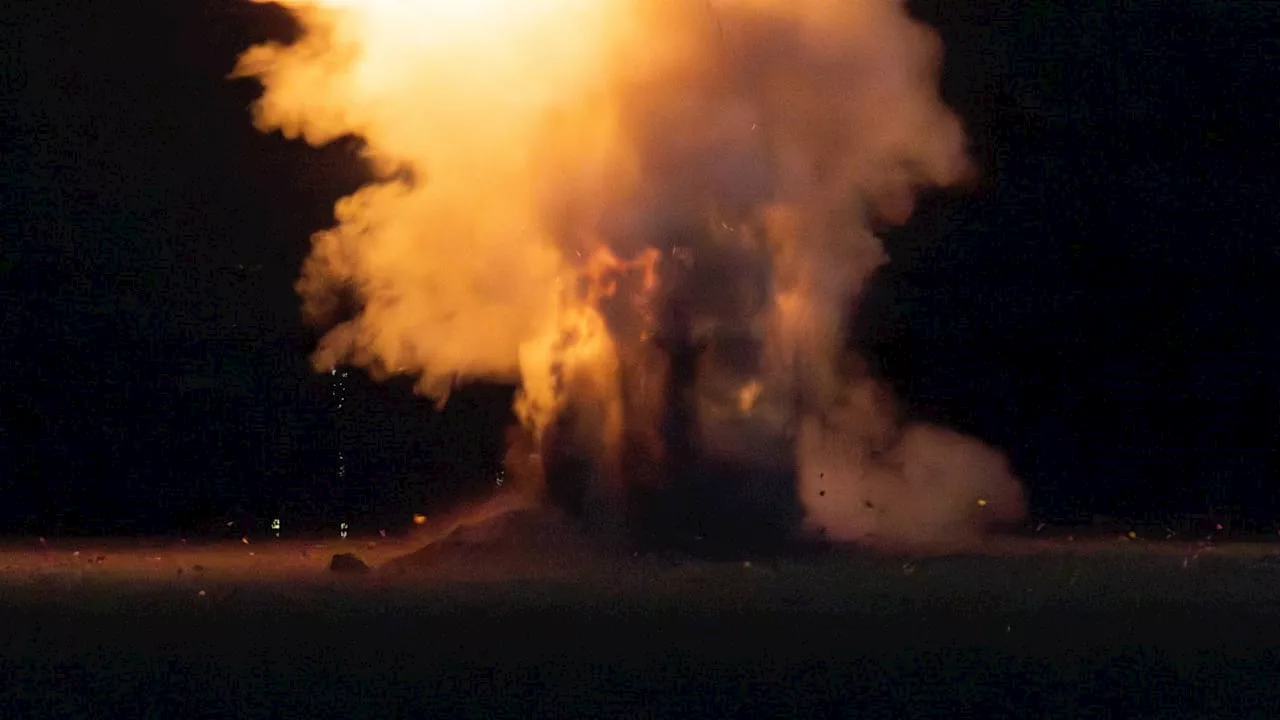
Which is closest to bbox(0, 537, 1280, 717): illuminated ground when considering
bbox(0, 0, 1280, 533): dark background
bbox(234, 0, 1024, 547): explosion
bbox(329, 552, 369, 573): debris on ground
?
bbox(329, 552, 369, 573): debris on ground

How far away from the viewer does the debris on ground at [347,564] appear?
7.29m

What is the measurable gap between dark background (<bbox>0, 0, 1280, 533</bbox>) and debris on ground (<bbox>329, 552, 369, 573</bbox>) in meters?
1.54

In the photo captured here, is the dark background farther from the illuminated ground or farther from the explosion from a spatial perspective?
the illuminated ground

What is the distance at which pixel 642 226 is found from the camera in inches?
307

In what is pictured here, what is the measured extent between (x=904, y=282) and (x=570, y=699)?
526cm

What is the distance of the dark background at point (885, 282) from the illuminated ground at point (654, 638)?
1339 millimetres

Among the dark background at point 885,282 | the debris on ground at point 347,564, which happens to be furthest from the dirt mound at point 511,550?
the dark background at point 885,282

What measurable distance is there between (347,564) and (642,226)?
242cm

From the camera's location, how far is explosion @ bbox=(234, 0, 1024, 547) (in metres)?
7.78

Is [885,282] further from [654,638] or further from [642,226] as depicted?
[654,638]

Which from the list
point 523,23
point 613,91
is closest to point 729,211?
point 613,91

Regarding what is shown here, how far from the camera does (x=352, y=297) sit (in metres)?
9.11

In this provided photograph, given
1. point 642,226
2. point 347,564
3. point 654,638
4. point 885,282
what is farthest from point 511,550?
point 885,282

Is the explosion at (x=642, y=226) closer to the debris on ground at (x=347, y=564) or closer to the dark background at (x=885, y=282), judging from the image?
the dark background at (x=885, y=282)
